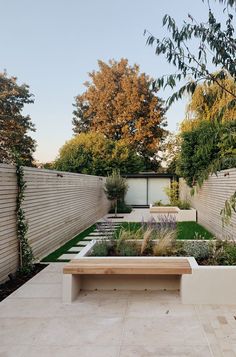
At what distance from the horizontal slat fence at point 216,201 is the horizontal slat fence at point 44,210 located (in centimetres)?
321

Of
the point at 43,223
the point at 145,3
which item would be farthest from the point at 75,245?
the point at 145,3

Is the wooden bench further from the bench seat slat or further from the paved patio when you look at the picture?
the paved patio

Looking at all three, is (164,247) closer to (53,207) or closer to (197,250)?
(197,250)

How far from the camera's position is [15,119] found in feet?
76.8

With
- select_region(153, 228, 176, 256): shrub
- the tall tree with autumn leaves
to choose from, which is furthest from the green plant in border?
the tall tree with autumn leaves

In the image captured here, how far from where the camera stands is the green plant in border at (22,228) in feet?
16.2

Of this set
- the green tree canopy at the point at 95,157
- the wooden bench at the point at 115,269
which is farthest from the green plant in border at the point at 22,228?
the green tree canopy at the point at 95,157

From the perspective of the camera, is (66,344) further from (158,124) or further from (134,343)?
(158,124)

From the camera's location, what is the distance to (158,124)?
25.1 meters

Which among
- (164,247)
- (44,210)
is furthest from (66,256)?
(164,247)

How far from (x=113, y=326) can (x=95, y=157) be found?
16988 millimetres

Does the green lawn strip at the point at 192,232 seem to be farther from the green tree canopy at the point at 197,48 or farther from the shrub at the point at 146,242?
the green tree canopy at the point at 197,48

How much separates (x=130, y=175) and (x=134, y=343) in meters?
17.6

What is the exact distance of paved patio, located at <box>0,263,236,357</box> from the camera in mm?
2568
